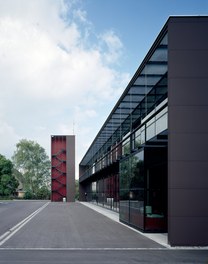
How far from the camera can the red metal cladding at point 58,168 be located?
252ft

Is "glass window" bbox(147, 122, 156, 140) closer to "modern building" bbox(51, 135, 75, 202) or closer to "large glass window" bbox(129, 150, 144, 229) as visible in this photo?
"large glass window" bbox(129, 150, 144, 229)

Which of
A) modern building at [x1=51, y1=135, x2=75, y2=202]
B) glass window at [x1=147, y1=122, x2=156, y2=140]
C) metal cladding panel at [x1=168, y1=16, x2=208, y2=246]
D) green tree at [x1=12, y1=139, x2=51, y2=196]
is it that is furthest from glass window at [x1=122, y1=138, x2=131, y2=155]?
green tree at [x1=12, y1=139, x2=51, y2=196]

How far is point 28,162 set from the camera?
112938mm

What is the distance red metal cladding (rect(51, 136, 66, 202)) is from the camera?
3024 inches

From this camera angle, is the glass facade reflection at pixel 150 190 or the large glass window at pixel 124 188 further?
the large glass window at pixel 124 188

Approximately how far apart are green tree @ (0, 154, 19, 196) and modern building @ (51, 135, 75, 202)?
22.7 meters

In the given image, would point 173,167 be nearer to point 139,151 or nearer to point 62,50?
point 139,151

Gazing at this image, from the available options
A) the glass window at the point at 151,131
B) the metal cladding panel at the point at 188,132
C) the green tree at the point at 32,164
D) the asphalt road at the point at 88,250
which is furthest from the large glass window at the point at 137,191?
the green tree at the point at 32,164

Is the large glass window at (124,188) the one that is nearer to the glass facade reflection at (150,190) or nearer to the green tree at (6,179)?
the glass facade reflection at (150,190)

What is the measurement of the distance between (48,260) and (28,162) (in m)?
102

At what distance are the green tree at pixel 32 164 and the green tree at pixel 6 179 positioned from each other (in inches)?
504

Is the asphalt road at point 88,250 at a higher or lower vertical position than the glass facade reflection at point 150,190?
lower

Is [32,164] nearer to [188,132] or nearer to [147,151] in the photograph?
[147,151]

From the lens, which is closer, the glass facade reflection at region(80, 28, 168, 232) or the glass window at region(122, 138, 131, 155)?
the glass facade reflection at region(80, 28, 168, 232)
